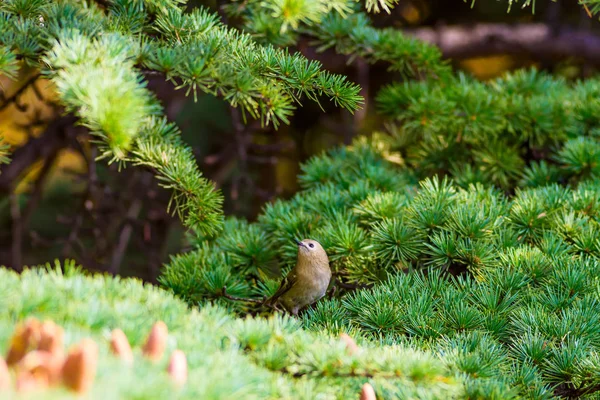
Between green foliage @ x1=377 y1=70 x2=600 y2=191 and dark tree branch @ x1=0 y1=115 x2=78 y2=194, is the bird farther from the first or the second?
dark tree branch @ x1=0 y1=115 x2=78 y2=194

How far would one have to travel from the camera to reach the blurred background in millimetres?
2955

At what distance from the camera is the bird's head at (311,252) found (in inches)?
70.9

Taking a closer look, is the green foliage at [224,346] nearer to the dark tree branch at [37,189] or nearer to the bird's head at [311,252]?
the bird's head at [311,252]

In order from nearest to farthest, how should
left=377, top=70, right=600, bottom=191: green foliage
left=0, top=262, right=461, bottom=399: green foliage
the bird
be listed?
left=0, top=262, right=461, bottom=399: green foliage → the bird → left=377, top=70, right=600, bottom=191: green foliage

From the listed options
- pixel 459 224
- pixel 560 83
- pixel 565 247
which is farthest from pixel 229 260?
pixel 560 83

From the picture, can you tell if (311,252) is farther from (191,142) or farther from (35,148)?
(191,142)

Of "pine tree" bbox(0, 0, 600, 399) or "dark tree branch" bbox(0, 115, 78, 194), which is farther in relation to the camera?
"dark tree branch" bbox(0, 115, 78, 194)

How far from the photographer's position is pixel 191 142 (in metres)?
4.45

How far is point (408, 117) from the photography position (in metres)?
2.56

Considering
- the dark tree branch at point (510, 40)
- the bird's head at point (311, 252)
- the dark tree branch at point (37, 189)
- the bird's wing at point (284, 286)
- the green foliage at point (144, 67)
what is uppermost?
the dark tree branch at point (510, 40)

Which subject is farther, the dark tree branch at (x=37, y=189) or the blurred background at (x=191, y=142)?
the dark tree branch at (x=37, y=189)

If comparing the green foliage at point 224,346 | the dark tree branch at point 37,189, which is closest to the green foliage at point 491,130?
the green foliage at point 224,346

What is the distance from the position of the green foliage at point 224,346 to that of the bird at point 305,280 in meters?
0.60

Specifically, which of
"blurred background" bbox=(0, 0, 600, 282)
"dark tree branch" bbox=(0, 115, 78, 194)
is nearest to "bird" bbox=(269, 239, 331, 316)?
"blurred background" bbox=(0, 0, 600, 282)
